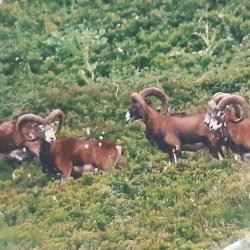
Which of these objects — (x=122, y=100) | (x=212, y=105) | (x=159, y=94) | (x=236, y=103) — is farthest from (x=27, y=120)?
(x=236, y=103)

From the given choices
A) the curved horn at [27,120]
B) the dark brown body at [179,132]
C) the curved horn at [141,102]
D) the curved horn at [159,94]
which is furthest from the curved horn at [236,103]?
the curved horn at [27,120]

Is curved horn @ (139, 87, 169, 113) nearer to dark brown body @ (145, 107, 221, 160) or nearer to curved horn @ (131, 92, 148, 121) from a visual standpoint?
curved horn @ (131, 92, 148, 121)

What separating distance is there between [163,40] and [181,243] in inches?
208

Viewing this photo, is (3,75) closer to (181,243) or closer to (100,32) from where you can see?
(100,32)

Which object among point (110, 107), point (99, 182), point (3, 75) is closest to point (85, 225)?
point (99, 182)

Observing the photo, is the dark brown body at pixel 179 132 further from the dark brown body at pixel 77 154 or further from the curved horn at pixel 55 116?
the curved horn at pixel 55 116

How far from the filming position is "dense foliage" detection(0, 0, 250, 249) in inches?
594

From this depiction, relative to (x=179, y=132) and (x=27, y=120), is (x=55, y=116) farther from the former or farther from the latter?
(x=179, y=132)

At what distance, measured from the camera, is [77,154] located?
1642 centimetres

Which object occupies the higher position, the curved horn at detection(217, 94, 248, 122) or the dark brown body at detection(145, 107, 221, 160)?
the curved horn at detection(217, 94, 248, 122)

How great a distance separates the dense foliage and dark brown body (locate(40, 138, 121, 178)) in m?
0.17

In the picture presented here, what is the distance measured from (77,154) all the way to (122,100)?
1.38 meters

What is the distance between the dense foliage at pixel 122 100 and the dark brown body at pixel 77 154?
169mm

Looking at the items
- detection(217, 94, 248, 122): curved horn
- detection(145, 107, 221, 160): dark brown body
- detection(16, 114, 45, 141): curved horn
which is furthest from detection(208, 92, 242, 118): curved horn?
detection(16, 114, 45, 141): curved horn
